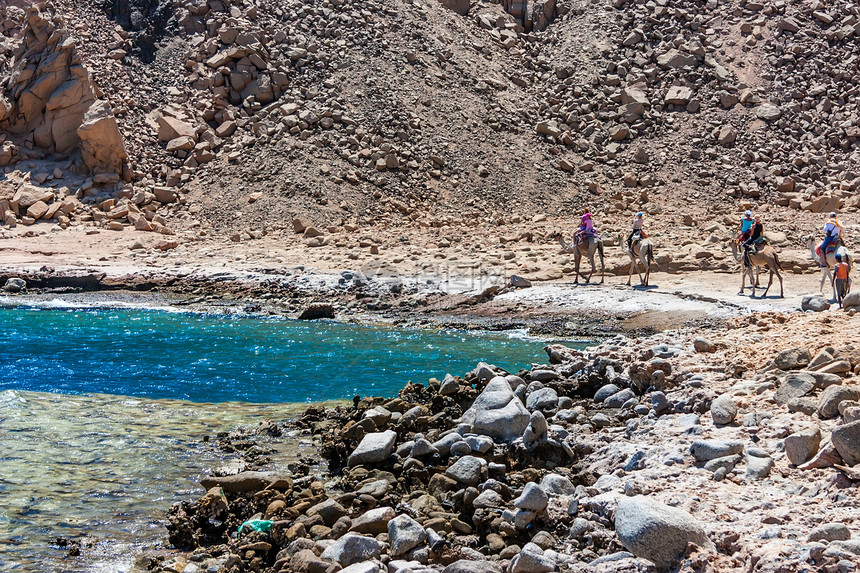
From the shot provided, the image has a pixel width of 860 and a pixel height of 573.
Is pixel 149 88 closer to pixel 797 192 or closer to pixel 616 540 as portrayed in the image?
pixel 797 192

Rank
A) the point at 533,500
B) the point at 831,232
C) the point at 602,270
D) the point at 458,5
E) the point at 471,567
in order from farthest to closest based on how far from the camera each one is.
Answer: the point at 458,5, the point at 602,270, the point at 831,232, the point at 533,500, the point at 471,567

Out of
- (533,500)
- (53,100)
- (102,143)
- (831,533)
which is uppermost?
(53,100)

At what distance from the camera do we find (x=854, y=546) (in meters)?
4.57

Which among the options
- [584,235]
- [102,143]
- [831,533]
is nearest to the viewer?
[831,533]

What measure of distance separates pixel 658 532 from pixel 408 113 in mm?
27216

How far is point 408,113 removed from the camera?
30969mm

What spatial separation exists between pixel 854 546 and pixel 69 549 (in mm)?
6092

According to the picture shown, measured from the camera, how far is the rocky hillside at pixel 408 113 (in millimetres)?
28953

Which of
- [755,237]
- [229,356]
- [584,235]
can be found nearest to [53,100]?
[229,356]

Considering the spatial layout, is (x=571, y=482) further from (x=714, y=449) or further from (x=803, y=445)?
(x=803, y=445)

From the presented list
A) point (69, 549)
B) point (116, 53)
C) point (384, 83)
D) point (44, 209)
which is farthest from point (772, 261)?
point (116, 53)

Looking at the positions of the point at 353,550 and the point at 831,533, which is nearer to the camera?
the point at 831,533

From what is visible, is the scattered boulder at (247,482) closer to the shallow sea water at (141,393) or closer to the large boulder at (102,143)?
the shallow sea water at (141,393)

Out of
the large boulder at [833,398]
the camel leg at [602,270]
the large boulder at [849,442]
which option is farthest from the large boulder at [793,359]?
the camel leg at [602,270]
